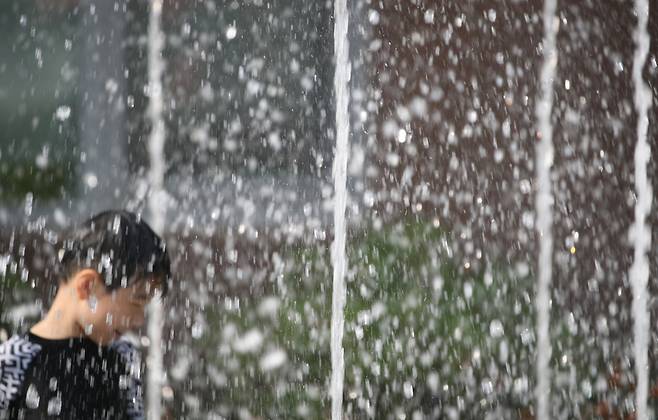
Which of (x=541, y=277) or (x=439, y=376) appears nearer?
(x=439, y=376)

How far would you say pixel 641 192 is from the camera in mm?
5160

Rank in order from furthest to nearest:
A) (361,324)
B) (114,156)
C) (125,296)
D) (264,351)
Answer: (114,156), (264,351), (361,324), (125,296)

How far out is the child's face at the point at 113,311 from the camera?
2.19 m

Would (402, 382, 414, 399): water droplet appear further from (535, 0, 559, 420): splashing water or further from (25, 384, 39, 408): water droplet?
(25, 384, 39, 408): water droplet

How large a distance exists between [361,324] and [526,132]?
1585 mm

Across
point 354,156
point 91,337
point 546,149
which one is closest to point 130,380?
point 91,337

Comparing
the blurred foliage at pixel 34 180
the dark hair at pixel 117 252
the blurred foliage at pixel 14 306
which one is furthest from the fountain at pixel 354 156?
the dark hair at pixel 117 252

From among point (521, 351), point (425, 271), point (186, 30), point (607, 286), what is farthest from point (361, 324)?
point (186, 30)

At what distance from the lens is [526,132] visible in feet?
17.1

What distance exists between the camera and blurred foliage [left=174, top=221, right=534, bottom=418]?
4.33m

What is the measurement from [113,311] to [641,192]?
143 inches

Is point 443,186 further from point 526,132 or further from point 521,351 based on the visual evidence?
point 521,351

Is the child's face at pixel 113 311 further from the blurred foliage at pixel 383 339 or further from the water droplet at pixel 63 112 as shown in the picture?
the water droplet at pixel 63 112

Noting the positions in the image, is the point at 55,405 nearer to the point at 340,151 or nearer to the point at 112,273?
the point at 112,273
